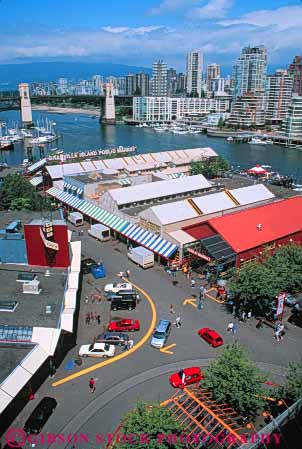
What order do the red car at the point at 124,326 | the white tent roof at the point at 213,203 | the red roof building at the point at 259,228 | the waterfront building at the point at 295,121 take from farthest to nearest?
1. the waterfront building at the point at 295,121
2. the white tent roof at the point at 213,203
3. the red roof building at the point at 259,228
4. the red car at the point at 124,326

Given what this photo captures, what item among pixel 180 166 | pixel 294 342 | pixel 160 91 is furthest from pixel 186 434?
pixel 160 91

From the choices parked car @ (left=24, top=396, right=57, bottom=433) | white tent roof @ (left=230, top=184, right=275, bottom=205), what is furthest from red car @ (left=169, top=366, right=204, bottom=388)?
white tent roof @ (left=230, top=184, right=275, bottom=205)

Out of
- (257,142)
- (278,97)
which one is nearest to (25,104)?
(257,142)

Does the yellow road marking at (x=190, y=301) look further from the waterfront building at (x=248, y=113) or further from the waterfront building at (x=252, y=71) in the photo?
the waterfront building at (x=252, y=71)

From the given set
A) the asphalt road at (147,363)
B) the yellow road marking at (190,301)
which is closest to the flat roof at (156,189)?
the asphalt road at (147,363)

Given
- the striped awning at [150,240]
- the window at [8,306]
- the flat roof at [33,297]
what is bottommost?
the striped awning at [150,240]

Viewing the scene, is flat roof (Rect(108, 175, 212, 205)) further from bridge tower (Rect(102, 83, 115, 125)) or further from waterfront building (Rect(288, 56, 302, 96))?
waterfront building (Rect(288, 56, 302, 96))
